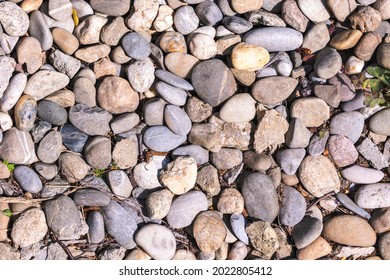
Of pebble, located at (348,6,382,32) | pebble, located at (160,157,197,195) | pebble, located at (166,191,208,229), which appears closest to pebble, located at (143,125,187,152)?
pebble, located at (160,157,197,195)

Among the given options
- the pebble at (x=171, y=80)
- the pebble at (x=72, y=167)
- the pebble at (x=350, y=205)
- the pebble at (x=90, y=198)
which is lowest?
the pebble at (x=350, y=205)

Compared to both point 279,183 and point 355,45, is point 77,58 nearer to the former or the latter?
point 279,183

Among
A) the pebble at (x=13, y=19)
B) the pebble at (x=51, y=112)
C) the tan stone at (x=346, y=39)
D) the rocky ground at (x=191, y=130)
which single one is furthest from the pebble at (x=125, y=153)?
the tan stone at (x=346, y=39)

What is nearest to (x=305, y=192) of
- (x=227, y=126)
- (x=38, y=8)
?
(x=227, y=126)

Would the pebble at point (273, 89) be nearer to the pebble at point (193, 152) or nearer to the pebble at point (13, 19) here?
the pebble at point (193, 152)

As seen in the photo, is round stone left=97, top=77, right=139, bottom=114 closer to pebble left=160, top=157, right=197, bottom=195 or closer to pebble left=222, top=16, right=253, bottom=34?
pebble left=160, top=157, right=197, bottom=195
